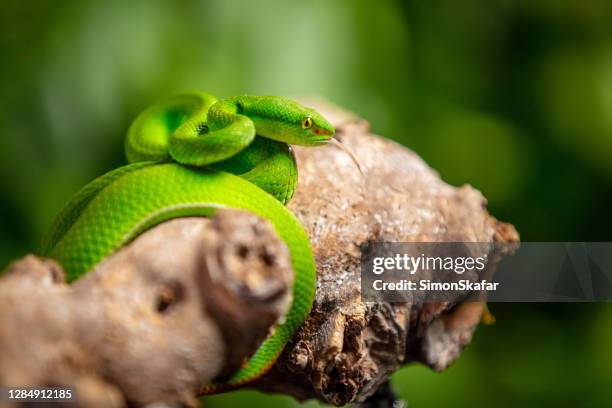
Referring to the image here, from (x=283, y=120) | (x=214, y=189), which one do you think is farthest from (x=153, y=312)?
(x=283, y=120)


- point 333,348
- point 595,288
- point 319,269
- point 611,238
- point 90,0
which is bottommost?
point 611,238

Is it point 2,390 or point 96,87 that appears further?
point 96,87


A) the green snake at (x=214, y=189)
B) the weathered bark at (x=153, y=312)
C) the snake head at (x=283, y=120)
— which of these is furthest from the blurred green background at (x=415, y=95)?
the weathered bark at (x=153, y=312)

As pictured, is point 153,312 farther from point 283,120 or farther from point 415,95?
point 415,95

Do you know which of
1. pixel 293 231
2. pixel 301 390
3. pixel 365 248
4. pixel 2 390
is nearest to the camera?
pixel 2 390

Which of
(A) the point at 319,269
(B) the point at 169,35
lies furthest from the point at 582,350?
(B) the point at 169,35

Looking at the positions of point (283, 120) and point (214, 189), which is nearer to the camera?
point (214, 189)

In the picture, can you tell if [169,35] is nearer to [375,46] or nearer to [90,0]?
[90,0]

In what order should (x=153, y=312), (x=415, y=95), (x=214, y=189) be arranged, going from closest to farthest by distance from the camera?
1. (x=153, y=312)
2. (x=214, y=189)
3. (x=415, y=95)
